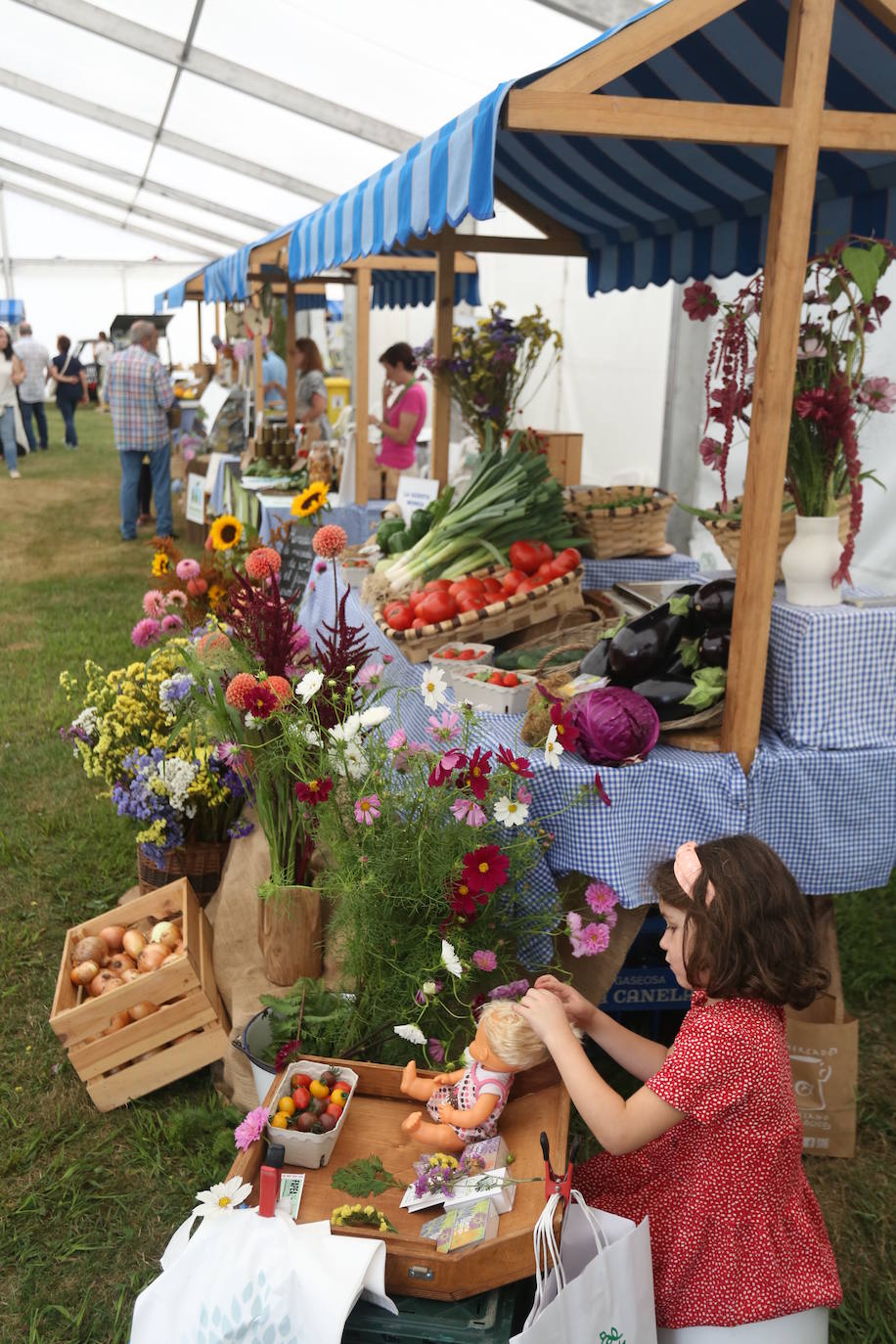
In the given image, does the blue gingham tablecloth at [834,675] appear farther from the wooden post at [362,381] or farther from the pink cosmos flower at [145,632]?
the wooden post at [362,381]

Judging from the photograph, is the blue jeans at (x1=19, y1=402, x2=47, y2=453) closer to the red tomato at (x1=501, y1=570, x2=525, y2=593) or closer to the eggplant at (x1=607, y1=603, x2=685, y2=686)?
the red tomato at (x1=501, y1=570, x2=525, y2=593)

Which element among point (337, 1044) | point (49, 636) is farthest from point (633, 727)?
point (49, 636)

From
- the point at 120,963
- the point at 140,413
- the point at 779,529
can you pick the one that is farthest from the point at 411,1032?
the point at 140,413

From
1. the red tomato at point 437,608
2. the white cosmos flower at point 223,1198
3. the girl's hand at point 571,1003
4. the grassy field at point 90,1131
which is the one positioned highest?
the red tomato at point 437,608

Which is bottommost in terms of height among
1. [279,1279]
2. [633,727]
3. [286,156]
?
[279,1279]

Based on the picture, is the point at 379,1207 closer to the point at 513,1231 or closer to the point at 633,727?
the point at 513,1231

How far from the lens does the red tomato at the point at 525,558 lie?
337cm

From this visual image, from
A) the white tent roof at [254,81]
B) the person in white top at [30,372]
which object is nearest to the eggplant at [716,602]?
the white tent roof at [254,81]

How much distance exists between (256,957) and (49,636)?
14.2 ft

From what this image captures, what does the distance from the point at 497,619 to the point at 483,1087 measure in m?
1.54

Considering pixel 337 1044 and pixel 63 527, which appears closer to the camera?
pixel 337 1044

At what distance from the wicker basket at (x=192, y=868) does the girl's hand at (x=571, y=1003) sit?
59.4 inches

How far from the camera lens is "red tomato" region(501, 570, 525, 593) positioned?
324 centimetres

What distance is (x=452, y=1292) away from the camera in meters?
1.65
